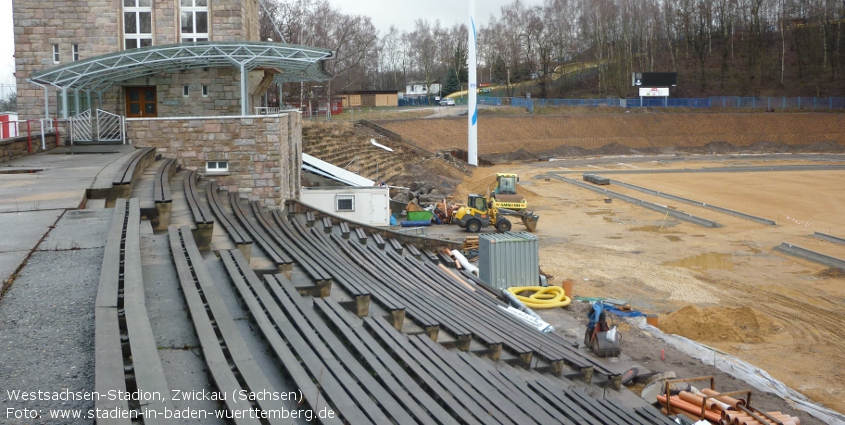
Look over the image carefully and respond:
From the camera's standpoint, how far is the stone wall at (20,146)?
1902cm

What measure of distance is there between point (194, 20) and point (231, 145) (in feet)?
19.0

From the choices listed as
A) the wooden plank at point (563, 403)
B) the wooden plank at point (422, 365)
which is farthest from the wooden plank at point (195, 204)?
the wooden plank at point (563, 403)

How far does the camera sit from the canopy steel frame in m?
21.7

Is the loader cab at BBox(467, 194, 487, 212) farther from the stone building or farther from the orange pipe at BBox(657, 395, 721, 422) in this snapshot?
the orange pipe at BBox(657, 395, 721, 422)

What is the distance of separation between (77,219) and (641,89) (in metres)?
81.0

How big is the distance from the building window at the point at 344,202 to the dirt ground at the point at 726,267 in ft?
23.0

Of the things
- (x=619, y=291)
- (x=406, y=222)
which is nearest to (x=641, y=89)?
(x=406, y=222)

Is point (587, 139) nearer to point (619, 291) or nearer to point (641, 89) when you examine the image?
point (641, 89)

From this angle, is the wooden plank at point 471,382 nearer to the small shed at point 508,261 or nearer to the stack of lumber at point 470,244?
the small shed at point 508,261

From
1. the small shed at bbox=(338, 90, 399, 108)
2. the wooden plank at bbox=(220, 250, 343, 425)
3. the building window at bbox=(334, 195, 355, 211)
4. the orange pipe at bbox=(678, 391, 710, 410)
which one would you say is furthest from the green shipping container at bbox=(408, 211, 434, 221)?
the small shed at bbox=(338, 90, 399, 108)

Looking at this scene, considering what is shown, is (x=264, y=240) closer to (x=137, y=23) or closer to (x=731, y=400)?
(x=731, y=400)

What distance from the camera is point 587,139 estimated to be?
7756 centimetres

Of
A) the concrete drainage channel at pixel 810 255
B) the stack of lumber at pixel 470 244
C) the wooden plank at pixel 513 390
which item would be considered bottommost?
the concrete drainage channel at pixel 810 255

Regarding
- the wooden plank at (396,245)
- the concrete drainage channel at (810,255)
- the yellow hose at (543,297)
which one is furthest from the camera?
the concrete drainage channel at (810,255)
